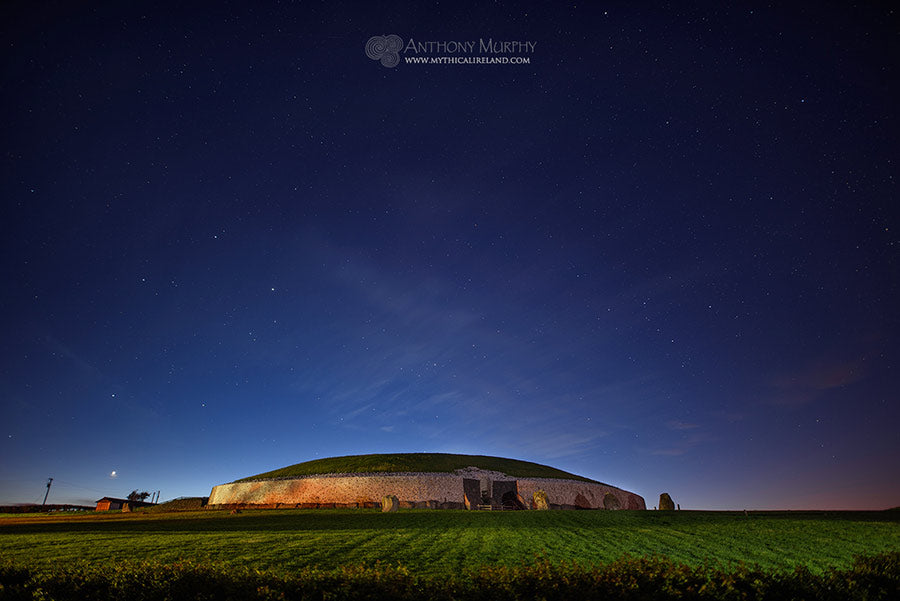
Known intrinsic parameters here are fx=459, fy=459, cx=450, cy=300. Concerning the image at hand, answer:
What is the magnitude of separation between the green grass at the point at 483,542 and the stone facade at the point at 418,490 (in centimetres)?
2981

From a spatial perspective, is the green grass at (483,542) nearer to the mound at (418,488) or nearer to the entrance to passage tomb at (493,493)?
the mound at (418,488)

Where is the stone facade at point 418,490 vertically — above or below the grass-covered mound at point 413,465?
below

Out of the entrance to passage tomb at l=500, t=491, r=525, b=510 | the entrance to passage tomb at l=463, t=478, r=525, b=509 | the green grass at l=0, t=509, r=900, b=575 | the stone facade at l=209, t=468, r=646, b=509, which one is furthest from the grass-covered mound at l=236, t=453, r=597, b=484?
the green grass at l=0, t=509, r=900, b=575

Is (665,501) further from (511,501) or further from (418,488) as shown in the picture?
(418,488)

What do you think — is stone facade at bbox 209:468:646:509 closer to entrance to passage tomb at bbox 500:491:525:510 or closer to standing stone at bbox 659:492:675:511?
entrance to passage tomb at bbox 500:491:525:510

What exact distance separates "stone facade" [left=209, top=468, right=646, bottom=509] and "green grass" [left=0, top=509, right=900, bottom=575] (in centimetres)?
2981

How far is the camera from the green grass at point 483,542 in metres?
16.5

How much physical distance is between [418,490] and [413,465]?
23.6ft

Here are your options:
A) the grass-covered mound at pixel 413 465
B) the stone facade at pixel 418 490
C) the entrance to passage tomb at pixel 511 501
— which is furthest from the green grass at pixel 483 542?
the grass-covered mound at pixel 413 465

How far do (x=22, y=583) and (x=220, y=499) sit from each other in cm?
6453

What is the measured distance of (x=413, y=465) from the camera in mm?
64750

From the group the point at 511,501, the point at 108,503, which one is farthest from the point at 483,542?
the point at 108,503

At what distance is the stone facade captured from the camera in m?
57.7

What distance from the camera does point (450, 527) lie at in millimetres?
26297
